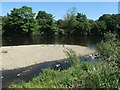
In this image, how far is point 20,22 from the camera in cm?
6975

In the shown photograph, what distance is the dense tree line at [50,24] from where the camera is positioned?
231 feet

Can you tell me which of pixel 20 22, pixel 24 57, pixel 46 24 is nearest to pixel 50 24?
pixel 46 24

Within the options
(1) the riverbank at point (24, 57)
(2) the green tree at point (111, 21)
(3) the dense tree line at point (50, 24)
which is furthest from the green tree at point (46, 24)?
Result: (1) the riverbank at point (24, 57)

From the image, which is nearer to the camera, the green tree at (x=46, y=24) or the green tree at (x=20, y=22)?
the green tree at (x=20, y=22)

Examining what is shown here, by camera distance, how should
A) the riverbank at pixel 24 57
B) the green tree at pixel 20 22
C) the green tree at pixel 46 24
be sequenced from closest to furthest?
the riverbank at pixel 24 57, the green tree at pixel 20 22, the green tree at pixel 46 24

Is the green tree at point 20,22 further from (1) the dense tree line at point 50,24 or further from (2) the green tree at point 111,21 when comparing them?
(2) the green tree at point 111,21

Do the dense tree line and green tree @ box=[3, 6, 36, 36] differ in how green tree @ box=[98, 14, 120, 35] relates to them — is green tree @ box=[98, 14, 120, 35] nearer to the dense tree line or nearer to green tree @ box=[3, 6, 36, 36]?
the dense tree line

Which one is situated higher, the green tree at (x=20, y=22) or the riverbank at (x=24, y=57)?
the green tree at (x=20, y=22)

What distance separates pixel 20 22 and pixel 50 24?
28.0 ft

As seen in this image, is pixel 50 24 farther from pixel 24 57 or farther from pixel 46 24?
pixel 24 57

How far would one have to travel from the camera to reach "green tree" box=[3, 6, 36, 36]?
229 ft

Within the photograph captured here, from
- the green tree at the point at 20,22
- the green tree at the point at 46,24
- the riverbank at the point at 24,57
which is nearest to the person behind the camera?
the riverbank at the point at 24,57

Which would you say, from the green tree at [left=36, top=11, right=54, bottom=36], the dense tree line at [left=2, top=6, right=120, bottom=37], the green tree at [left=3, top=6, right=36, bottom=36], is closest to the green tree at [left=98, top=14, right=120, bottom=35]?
the dense tree line at [left=2, top=6, right=120, bottom=37]

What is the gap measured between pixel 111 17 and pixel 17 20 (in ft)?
85.4
